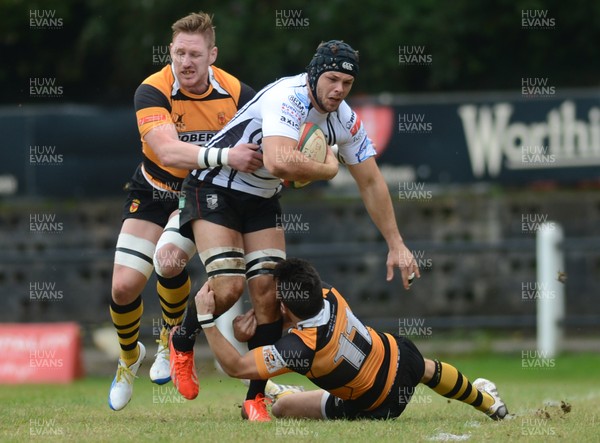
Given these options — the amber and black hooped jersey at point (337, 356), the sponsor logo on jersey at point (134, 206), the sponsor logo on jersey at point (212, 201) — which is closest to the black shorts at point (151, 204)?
the sponsor logo on jersey at point (134, 206)

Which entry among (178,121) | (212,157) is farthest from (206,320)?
(178,121)

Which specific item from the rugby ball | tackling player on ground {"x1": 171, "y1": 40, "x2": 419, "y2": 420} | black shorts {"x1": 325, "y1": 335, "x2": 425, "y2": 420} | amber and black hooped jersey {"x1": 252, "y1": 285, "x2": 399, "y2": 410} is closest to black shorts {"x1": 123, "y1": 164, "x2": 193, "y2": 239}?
tackling player on ground {"x1": 171, "y1": 40, "x2": 419, "y2": 420}

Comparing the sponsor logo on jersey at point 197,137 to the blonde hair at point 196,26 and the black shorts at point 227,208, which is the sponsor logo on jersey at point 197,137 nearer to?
the black shorts at point 227,208

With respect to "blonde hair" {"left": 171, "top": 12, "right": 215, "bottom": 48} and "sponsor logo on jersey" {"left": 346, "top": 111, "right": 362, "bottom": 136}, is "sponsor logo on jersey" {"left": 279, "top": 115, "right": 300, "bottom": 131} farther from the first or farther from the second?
"blonde hair" {"left": 171, "top": 12, "right": 215, "bottom": 48}

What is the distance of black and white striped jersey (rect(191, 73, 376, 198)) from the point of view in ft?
27.2

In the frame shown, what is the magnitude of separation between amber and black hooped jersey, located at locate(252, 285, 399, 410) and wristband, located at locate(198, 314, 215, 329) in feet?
1.28

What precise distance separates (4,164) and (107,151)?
149 cm

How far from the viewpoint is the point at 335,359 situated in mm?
8039

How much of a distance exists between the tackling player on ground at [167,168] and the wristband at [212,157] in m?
0.08

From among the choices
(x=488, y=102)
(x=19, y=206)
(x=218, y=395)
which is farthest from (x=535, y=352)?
(x=19, y=206)

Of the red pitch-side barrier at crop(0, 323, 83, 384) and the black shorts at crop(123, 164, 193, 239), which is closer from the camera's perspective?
the black shorts at crop(123, 164, 193, 239)

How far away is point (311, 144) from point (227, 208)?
767mm

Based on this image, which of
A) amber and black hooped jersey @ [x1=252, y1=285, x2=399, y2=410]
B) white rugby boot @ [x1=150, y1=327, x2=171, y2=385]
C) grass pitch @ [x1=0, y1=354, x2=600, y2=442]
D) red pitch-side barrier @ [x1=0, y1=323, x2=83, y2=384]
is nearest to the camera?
grass pitch @ [x1=0, y1=354, x2=600, y2=442]

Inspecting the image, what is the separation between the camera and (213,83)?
9.38m
